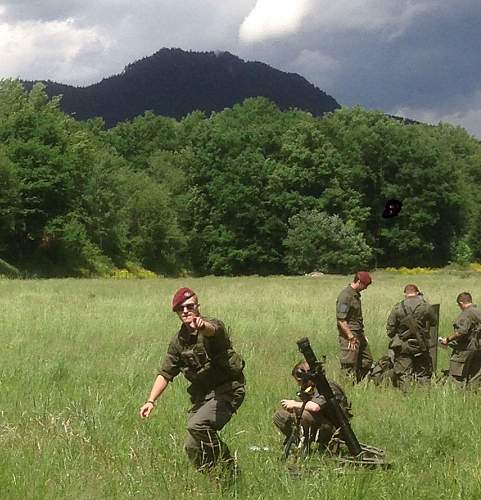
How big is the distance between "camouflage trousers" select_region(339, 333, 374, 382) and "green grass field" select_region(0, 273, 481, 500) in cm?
37

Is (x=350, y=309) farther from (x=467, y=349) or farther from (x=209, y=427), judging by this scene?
(x=209, y=427)

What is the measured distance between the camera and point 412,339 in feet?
35.2

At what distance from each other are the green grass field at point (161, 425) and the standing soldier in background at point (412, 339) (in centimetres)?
64

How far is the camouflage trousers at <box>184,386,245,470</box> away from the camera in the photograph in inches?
223

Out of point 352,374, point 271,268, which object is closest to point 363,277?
point 352,374

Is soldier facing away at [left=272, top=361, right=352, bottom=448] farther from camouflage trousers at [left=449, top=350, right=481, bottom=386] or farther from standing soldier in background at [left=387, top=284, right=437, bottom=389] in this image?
camouflage trousers at [left=449, top=350, right=481, bottom=386]

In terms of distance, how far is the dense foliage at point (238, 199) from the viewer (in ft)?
163

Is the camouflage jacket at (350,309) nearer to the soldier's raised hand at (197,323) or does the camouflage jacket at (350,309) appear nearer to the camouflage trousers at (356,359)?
the camouflage trousers at (356,359)

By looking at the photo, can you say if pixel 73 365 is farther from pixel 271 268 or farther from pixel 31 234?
pixel 271 268

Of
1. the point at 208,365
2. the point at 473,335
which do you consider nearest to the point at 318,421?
the point at 208,365

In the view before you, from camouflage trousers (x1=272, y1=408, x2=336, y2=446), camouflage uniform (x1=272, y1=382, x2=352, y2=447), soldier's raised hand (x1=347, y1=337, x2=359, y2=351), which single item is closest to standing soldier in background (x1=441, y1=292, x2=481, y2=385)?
soldier's raised hand (x1=347, y1=337, x2=359, y2=351)

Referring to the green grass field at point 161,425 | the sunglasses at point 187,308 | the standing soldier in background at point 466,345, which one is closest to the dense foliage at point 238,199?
the green grass field at point 161,425

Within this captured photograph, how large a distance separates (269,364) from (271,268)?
2036 inches

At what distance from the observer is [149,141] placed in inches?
3674
